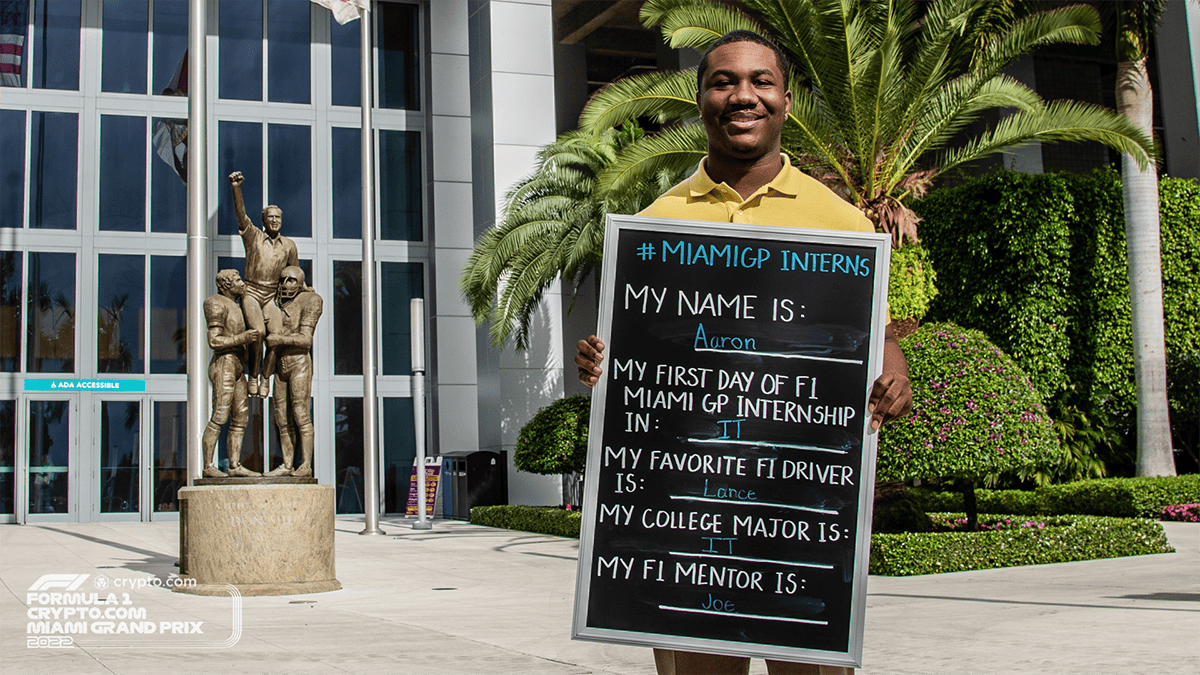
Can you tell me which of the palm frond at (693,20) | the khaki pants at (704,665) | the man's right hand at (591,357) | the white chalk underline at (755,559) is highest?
the palm frond at (693,20)

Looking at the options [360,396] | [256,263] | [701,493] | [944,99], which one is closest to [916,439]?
[944,99]

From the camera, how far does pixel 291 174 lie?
81.0 feet

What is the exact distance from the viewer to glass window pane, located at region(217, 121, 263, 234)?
79.5 ft

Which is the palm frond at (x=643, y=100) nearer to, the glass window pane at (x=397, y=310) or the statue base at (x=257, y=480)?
the statue base at (x=257, y=480)

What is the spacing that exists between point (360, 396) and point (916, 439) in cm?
1517

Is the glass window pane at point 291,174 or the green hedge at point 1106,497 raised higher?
the glass window pane at point 291,174

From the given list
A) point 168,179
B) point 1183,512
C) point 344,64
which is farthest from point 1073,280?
point 168,179

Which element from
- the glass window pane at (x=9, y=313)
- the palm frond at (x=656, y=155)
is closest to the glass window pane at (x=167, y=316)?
the glass window pane at (x=9, y=313)

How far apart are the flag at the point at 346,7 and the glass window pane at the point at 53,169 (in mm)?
9078

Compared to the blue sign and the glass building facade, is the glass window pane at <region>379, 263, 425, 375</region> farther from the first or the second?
the blue sign

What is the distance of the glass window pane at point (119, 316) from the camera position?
906 inches

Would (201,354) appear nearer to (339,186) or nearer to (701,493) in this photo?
(701,493)

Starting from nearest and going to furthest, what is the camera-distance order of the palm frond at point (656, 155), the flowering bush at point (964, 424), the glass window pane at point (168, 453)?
the flowering bush at point (964, 424) < the palm frond at point (656, 155) < the glass window pane at point (168, 453)

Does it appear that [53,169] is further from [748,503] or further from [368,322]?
[748,503]
